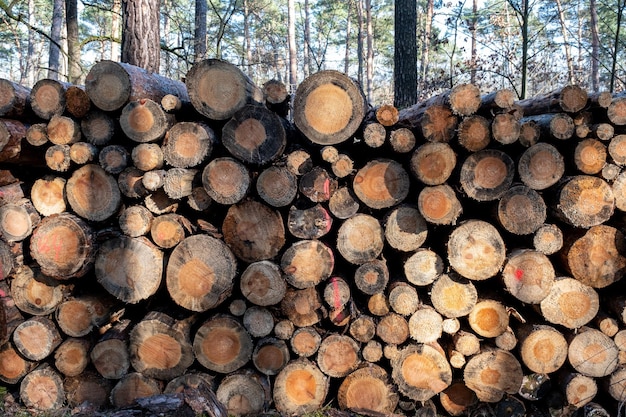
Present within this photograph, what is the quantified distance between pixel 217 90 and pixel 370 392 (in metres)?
2.48

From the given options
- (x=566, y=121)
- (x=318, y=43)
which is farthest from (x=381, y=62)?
(x=566, y=121)

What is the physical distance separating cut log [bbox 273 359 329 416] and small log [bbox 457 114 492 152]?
1.95 meters

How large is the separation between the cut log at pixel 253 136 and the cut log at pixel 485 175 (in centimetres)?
129

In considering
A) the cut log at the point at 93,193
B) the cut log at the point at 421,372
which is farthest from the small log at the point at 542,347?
the cut log at the point at 93,193

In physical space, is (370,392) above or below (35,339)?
below

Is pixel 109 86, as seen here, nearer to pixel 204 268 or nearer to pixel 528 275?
pixel 204 268

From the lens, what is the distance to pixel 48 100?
126 inches

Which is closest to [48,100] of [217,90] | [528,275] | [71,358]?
[217,90]

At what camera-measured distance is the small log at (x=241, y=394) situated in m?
3.22

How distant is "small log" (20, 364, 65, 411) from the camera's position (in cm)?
333

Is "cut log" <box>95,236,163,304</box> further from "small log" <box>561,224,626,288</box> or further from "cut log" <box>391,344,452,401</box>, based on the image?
"small log" <box>561,224,626,288</box>

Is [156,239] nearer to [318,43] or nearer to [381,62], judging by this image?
[318,43]

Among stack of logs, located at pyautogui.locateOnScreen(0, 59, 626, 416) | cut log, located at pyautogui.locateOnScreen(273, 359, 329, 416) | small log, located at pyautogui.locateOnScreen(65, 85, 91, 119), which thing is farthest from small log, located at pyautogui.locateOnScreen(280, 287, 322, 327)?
small log, located at pyautogui.locateOnScreen(65, 85, 91, 119)

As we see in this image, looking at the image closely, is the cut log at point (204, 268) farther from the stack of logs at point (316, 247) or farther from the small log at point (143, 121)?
the small log at point (143, 121)
